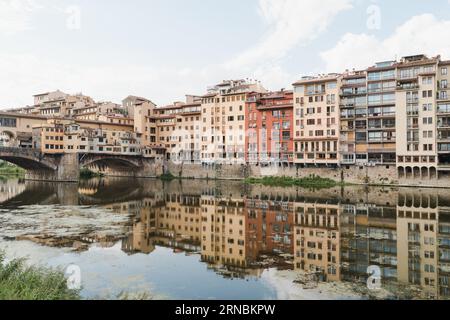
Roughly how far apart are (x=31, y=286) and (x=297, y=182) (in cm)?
6631

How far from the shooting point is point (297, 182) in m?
77.9

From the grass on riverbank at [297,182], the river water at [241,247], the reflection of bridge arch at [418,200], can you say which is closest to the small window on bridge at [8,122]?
the river water at [241,247]

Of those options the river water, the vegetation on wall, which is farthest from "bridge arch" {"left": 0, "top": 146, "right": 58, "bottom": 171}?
the river water

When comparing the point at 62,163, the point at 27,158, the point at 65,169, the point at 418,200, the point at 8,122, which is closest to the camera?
the point at 418,200

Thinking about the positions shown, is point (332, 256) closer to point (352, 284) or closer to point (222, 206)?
point (352, 284)

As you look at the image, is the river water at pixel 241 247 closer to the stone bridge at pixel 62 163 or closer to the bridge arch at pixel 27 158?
the bridge arch at pixel 27 158

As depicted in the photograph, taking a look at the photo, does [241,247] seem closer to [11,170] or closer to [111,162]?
[111,162]

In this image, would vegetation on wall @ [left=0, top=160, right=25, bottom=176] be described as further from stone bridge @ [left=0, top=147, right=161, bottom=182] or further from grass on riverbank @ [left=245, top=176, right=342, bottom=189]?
grass on riverbank @ [left=245, top=176, right=342, bottom=189]

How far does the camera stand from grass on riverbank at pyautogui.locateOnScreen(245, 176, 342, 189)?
7419cm

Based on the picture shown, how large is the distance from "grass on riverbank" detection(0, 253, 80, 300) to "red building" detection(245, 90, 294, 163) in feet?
233

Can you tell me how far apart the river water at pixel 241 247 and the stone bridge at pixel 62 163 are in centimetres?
3765

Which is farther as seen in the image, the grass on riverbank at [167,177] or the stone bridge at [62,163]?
the grass on riverbank at [167,177]

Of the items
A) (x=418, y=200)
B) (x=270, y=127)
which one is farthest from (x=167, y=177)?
(x=418, y=200)

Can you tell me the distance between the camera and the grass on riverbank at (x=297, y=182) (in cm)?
7419
